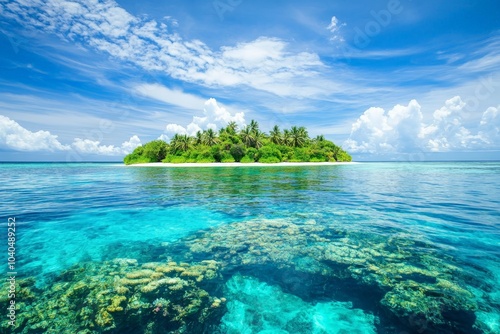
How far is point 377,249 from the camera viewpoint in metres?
7.50

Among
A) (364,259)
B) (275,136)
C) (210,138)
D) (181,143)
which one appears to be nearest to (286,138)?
(275,136)

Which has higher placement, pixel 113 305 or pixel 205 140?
pixel 205 140

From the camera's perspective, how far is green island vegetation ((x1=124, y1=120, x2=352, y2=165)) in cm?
8131

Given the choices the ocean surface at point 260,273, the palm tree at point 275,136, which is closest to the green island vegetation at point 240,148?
Result: the palm tree at point 275,136

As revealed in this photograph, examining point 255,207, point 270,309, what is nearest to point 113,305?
point 270,309

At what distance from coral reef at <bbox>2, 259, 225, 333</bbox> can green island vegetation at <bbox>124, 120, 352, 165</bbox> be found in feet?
244

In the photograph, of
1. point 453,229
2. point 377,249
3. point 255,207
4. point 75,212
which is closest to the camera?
point 377,249

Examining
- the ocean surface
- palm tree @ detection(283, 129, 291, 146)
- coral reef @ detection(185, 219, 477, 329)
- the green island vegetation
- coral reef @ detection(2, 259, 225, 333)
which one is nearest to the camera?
coral reef @ detection(2, 259, 225, 333)

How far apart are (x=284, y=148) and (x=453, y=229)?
77672mm

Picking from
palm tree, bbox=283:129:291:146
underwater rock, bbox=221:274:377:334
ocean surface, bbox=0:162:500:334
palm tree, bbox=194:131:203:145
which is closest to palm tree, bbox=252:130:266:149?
palm tree, bbox=283:129:291:146

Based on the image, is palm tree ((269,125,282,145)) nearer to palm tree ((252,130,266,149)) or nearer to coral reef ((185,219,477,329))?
palm tree ((252,130,266,149))

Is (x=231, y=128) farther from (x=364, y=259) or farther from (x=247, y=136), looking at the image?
(x=364, y=259)

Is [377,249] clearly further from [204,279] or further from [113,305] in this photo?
[113,305]

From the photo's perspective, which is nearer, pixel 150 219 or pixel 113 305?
pixel 113 305
